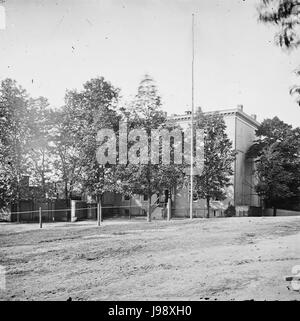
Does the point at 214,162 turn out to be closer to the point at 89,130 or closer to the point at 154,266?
the point at 89,130

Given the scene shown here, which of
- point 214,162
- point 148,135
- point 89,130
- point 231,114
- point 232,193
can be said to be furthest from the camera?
point 231,114

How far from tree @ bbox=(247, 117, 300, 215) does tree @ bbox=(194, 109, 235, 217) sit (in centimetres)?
564

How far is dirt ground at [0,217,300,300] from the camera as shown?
24.8ft

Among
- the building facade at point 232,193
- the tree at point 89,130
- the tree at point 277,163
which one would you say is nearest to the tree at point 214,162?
the building facade at point 232,193

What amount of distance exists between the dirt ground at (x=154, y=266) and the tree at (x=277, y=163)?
25199mm

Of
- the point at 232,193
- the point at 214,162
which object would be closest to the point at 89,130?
the point at 214,162

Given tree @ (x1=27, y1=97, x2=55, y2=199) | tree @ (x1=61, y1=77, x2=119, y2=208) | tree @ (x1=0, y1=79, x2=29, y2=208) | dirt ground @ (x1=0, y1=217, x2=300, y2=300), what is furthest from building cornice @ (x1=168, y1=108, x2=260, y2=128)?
dirt ground @ (x1=0, y1=217, x2=300, y2=300)

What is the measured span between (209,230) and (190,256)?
5.90 m

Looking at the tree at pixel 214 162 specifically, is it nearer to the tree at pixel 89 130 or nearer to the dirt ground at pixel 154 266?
the tree at pixel 89 130

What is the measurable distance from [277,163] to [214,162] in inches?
332

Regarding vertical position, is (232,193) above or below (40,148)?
below

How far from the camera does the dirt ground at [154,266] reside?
7570 millimetres

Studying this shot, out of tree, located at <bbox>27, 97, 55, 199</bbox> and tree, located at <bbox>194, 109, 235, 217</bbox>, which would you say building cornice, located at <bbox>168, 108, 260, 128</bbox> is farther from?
tree, located at <bbox>27, 97, 55, 199</bbox>

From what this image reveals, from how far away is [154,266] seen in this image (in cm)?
971
